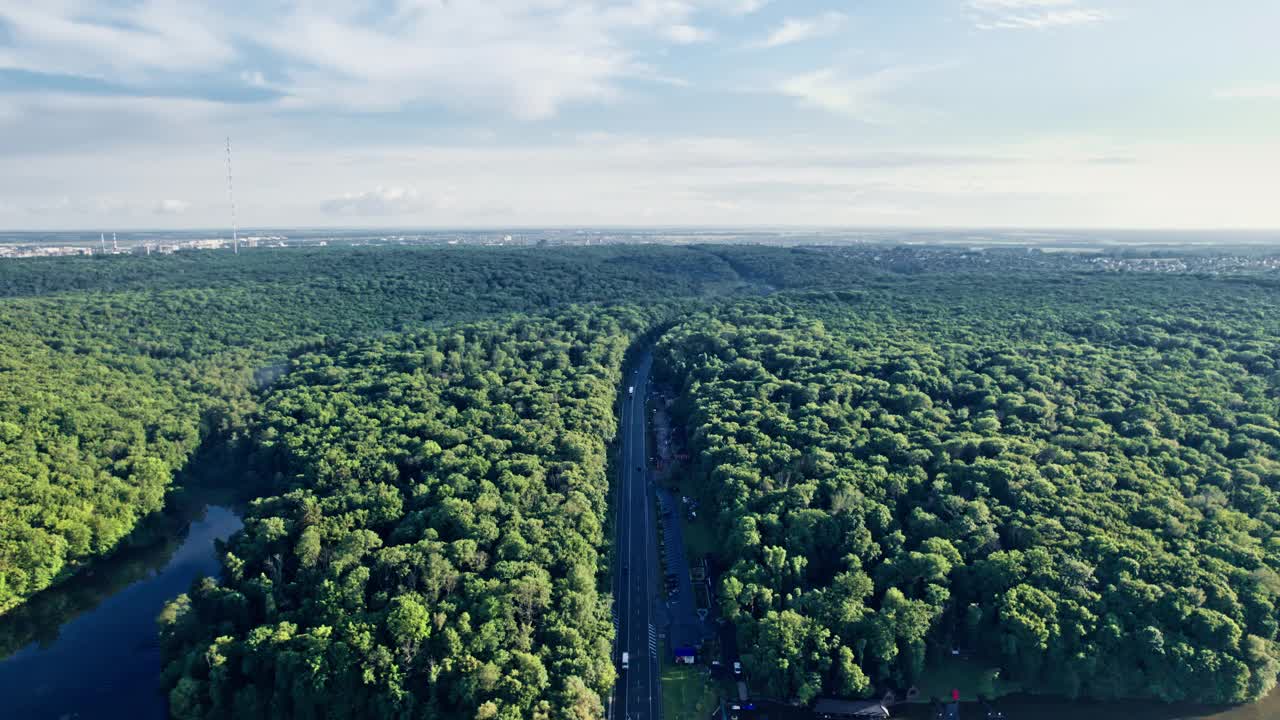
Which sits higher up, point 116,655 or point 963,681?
point 963,681

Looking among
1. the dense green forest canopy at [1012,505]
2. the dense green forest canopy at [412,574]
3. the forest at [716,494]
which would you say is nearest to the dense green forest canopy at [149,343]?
the forest at [716,494]

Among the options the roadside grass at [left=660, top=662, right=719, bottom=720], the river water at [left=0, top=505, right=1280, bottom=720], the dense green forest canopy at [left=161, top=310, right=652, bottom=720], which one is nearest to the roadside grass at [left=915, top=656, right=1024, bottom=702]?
the river water at [left=0, top=505, right=1280, bottom=720]

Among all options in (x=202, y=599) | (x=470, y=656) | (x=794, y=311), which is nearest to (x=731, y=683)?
(x=470, y=656)

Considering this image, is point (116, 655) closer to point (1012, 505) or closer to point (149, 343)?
point (149, 343)

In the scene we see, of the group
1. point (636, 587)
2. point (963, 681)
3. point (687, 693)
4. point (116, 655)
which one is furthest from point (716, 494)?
point (116, 655)

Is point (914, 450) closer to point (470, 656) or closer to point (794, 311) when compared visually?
point (470, 656)

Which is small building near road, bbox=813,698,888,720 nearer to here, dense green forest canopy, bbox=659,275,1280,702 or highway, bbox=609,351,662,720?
dense green forest canopy, bbox=659,275,1280,702
